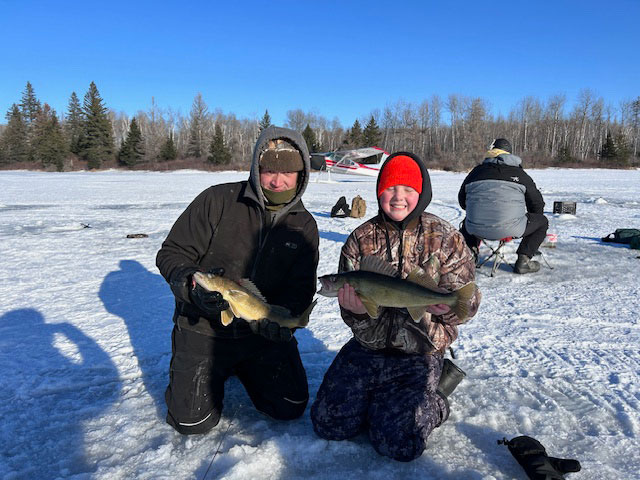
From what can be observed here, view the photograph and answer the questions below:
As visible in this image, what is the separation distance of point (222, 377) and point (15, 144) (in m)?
80.4

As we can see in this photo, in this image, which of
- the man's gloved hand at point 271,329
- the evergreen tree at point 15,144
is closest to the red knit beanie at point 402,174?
the man's gloved hand at point 271,329

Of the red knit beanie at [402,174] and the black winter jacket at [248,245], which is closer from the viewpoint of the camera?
the red knit beanie at [402,174]

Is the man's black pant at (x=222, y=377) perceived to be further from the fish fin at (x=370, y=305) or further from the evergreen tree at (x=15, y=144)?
the evergreen tree at (x=15, y=144)

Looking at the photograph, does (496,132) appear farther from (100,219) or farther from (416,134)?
(100,219)

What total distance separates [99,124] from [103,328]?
221ft

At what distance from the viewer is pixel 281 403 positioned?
3084 mm

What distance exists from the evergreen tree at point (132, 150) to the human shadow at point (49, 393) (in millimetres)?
61460

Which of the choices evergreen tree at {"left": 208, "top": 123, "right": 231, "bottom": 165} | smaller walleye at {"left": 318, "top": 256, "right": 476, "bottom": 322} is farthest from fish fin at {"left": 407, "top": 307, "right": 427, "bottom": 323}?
evergreen tree at {"left": 208, "top": 123, "right": 231, "bottom": 165}

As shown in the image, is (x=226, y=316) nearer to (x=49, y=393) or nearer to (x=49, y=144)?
(x=49, y=393)

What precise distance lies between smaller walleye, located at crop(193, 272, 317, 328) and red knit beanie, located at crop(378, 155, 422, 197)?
3.56 feet

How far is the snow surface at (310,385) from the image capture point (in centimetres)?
260

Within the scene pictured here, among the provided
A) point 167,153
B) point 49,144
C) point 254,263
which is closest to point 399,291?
point 254,263

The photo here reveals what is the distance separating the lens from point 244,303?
2.82m

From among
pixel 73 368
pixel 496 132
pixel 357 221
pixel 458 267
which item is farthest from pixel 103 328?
pixel 496 132
